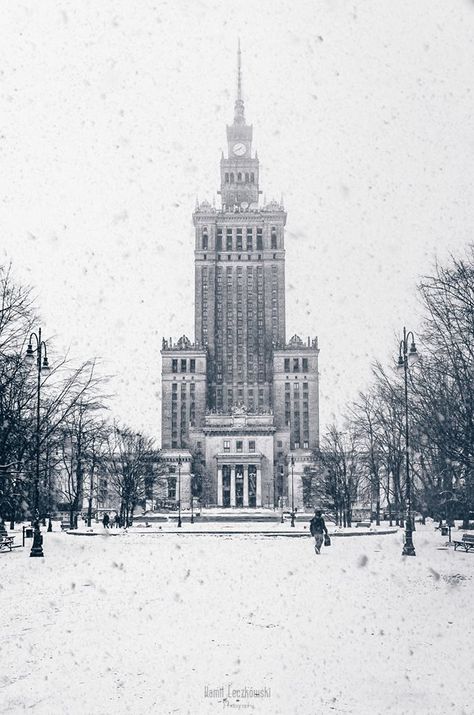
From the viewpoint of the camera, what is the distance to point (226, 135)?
160250mm

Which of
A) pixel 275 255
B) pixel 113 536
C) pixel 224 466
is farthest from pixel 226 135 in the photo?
pixel 113 536

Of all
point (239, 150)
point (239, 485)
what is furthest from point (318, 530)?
point (239, 150)

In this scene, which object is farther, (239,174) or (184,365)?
(239,174)

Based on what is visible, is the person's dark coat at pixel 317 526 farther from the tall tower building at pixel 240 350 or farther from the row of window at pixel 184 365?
the row of window at pixel 184 365

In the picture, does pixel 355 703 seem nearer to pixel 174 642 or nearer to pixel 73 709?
pixel 73 709

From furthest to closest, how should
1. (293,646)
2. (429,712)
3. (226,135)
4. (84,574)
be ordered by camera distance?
(226,135)
(84,574)
(293,646)
(429,712)

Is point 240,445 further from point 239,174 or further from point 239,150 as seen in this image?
point 239,150

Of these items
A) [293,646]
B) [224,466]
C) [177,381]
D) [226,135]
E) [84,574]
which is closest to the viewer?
[293,646]

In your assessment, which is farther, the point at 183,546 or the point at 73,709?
the point at 183,546

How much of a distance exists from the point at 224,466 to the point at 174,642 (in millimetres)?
109569

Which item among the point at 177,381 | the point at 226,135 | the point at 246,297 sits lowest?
the point at 177,381

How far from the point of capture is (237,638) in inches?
474

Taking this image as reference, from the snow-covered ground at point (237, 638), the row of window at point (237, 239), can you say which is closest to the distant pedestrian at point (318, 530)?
the snow-covered ground at point (237, 638)

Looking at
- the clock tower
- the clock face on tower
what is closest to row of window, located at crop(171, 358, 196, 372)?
the clock tower
